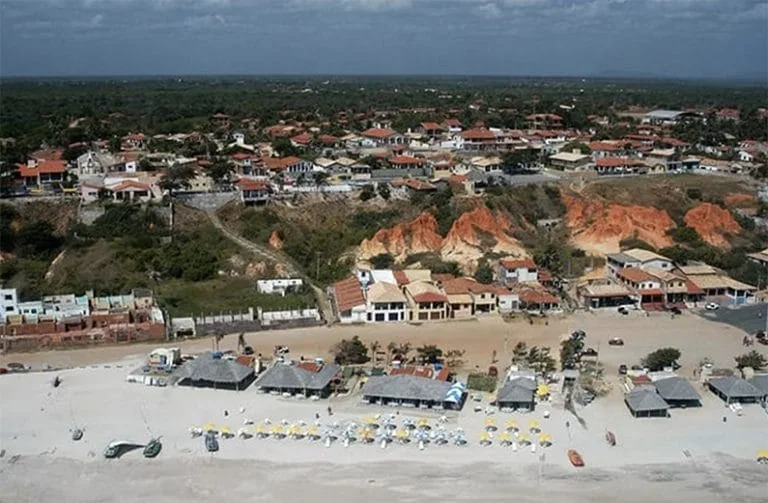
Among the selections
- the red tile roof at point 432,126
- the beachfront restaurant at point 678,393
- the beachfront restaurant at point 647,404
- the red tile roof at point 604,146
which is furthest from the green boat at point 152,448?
the red tile roof at point 432,126

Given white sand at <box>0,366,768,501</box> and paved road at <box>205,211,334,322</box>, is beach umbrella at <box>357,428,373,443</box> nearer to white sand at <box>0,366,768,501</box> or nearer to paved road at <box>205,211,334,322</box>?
white sand at <box>0,366,768,501</box>

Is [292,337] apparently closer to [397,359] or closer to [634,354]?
[397,359]

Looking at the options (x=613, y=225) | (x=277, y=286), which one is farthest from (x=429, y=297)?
(x=613, y=225)

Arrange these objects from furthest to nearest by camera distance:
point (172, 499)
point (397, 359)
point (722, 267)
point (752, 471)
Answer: point (722, 267) → point (397, 359) → point (752, 471) → point (172, 499)

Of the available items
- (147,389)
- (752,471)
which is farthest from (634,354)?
(147,389)

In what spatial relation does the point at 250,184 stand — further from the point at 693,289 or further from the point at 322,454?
the point at 322,454
